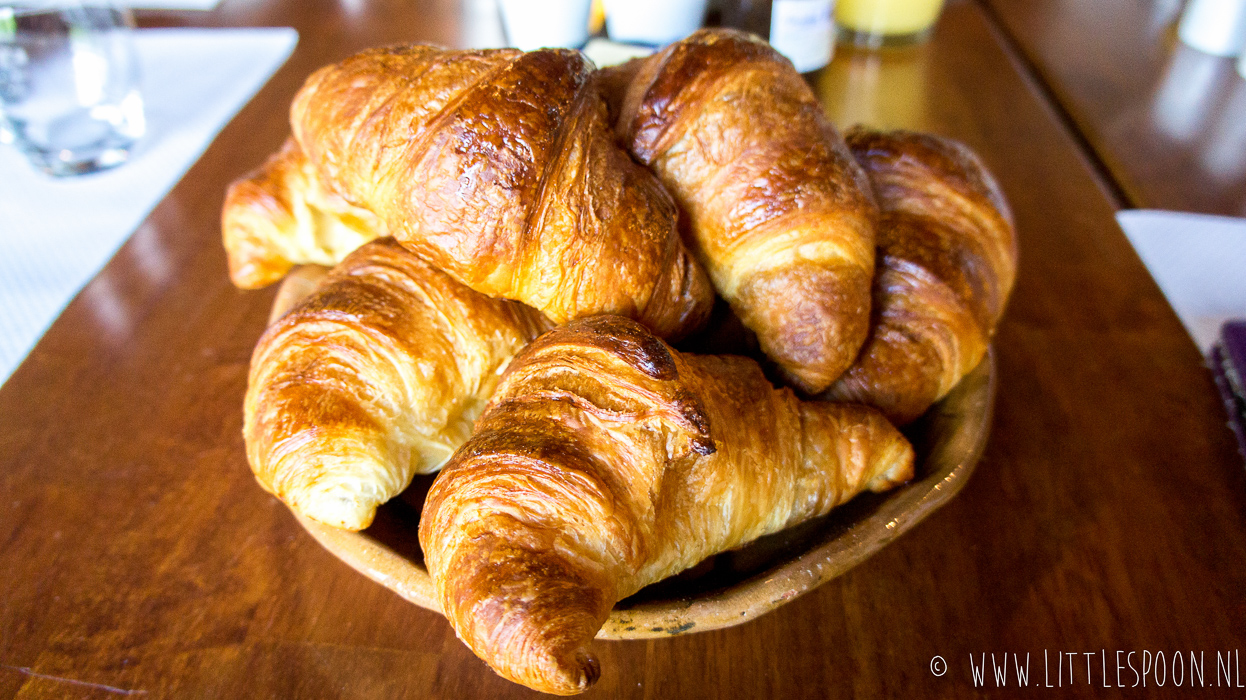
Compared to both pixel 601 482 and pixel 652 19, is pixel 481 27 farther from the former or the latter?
pixel 601 482

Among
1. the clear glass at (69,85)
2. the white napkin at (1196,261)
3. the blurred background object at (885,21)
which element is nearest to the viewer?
the white napkin at (1196,261)

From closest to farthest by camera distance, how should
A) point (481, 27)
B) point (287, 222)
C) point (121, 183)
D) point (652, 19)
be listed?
point (287, 222) → point (121, 183) → point (652, 19) → point (481, 27)

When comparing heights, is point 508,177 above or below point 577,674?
above

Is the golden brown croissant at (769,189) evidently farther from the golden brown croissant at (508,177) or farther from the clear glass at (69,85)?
the clear glass at (69,85)

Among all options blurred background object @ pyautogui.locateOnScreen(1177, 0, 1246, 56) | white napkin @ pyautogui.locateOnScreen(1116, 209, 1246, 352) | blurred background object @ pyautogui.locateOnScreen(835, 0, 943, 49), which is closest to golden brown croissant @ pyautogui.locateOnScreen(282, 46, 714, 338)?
white napkin @ pyautogui.locateOnScreen(1116, 209, 1246, 352)

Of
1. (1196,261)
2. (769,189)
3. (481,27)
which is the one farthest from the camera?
(481,27)

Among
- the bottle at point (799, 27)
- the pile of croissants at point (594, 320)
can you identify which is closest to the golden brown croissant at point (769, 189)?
the pile of croissants at point (594, 320)

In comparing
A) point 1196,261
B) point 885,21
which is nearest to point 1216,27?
point 885,21
